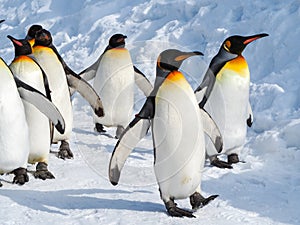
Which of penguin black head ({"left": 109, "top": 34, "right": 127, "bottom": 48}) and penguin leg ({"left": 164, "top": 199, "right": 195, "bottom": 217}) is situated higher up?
penguin black head ({"left": 109, "top": 34, "right": 127, "bottom": 48})

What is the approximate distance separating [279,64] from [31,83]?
3.62 m

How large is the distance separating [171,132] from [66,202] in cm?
87

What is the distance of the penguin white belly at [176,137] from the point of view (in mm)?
3354

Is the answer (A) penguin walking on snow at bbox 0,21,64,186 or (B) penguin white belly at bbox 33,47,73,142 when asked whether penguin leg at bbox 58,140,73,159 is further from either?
(A) penguin walking on snow at bbox 0,21,64,186

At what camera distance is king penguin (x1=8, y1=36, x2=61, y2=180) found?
4297 millimetres

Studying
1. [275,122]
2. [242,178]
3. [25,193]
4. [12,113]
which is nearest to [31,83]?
[12,113]

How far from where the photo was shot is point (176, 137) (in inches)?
133

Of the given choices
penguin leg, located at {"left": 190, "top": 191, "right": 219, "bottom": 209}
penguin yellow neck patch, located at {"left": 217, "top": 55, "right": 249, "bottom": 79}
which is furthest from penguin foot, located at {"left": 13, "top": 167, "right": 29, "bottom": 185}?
penguin yellow neck patch, located at {"left": 217, "top": 55, "right": 249, "bottom": 79}

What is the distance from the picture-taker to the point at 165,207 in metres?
3.62

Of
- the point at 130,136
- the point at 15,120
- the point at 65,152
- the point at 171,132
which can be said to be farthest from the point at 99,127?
the point at 171,132

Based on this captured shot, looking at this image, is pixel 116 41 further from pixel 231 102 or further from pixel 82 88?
pixel 231 102

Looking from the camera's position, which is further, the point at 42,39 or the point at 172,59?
the point at 42,39

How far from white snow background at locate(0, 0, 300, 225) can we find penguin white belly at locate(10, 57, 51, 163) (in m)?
0.23

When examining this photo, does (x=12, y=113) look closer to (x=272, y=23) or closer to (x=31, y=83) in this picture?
(x=31, y=83)
